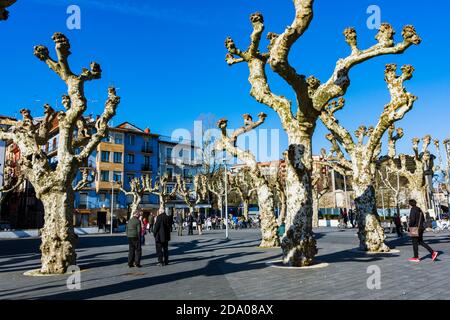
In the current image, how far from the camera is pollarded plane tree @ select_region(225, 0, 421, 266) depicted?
9570 millimetres

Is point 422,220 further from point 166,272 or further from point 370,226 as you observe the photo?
point 166,272

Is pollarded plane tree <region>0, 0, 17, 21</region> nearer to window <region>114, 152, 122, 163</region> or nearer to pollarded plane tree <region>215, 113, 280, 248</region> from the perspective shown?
pollarded plane tree <region>215, 113, 280, 248</region>

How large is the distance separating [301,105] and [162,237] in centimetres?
653

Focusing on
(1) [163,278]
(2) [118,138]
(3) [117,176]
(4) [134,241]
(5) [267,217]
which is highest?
(2) [118,138]

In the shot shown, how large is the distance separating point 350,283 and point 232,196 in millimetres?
68186

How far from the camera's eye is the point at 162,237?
1280 cm

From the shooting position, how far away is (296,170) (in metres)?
10.7

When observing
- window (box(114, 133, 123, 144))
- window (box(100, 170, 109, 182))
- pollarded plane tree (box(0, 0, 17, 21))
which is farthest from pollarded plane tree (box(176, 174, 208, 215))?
pollarded plane tree (box(0, 0, 17, 21))

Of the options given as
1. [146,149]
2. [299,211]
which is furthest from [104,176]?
[299,211]

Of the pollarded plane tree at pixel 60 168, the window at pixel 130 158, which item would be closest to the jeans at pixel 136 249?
the pollarded plane tree at pixel 60 168

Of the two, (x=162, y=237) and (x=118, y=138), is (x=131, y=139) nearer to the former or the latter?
(x=118, y=138)

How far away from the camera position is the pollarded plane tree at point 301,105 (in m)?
9.57
